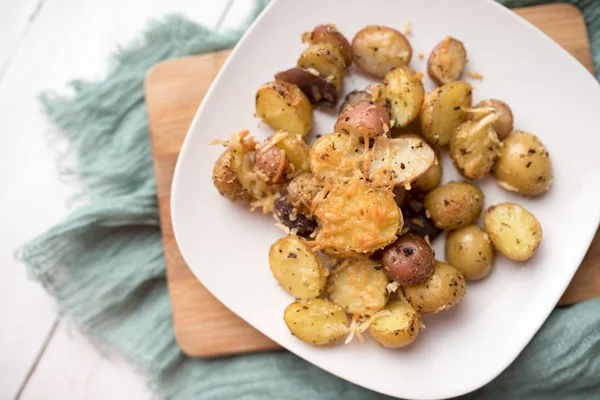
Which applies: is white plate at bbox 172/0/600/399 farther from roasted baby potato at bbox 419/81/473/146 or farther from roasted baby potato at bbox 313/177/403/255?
roasted baby potato at bbox 313/177/403/255

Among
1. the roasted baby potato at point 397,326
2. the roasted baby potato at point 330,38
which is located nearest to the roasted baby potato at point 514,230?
the roasted baby potato at point 397,326

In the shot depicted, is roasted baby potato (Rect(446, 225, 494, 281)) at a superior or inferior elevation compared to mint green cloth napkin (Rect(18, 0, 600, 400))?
superior

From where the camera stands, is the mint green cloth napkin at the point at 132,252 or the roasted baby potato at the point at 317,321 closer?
the roasted baby potato at the point at 317,321

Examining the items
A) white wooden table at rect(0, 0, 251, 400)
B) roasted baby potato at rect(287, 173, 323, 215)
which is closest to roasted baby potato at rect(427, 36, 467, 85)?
roasted baby potato at rect(287, 173, 323, 215)

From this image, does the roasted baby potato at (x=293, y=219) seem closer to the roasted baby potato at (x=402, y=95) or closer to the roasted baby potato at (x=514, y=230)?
the roasted baby potato at (x=402, y=95)

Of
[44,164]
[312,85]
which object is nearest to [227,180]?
[312,85]

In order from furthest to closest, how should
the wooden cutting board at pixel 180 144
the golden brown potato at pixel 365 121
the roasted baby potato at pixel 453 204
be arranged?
1. the wooden cutting board at pixel 180 144
2. the roasted baby potato at pixel 453 204
3. the golden brown potato at pixel 365 121

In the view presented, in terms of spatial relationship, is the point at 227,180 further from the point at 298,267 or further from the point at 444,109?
the point at 444,109
